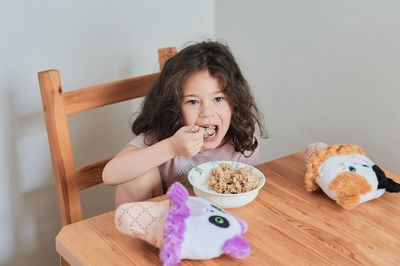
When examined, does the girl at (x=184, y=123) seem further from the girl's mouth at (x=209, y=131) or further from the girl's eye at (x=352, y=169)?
the girl's eye at (x=352, y=169)

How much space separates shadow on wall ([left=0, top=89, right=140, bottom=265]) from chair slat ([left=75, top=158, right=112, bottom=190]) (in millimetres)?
278

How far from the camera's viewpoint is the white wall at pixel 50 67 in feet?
4.41

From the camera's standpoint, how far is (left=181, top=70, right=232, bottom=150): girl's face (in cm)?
120

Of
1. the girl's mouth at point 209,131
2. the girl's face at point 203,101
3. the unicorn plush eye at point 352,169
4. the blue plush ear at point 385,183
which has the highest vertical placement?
the girl's face at point 203,101

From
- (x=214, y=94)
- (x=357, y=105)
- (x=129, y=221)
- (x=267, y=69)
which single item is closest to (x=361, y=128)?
(x=357, y=105)

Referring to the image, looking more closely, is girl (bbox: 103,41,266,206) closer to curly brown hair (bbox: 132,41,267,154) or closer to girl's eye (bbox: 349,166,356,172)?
curly brown hair (bbox: 132,41,267,154)

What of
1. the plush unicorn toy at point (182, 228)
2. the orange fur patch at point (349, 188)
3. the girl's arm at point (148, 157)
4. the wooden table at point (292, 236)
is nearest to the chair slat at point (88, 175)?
the girl's arm at point (148, 157)

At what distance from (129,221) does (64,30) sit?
79cm

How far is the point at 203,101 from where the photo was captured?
120 cm

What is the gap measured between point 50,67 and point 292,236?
902mm

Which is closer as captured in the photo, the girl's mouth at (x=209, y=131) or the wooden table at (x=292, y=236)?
the wooden table at (x=292, y=236)

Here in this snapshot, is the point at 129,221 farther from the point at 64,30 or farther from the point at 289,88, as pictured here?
the point at 289,88

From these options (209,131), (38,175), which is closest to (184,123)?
(209,131)

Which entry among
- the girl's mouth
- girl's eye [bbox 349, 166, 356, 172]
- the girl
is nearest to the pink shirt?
the girl
